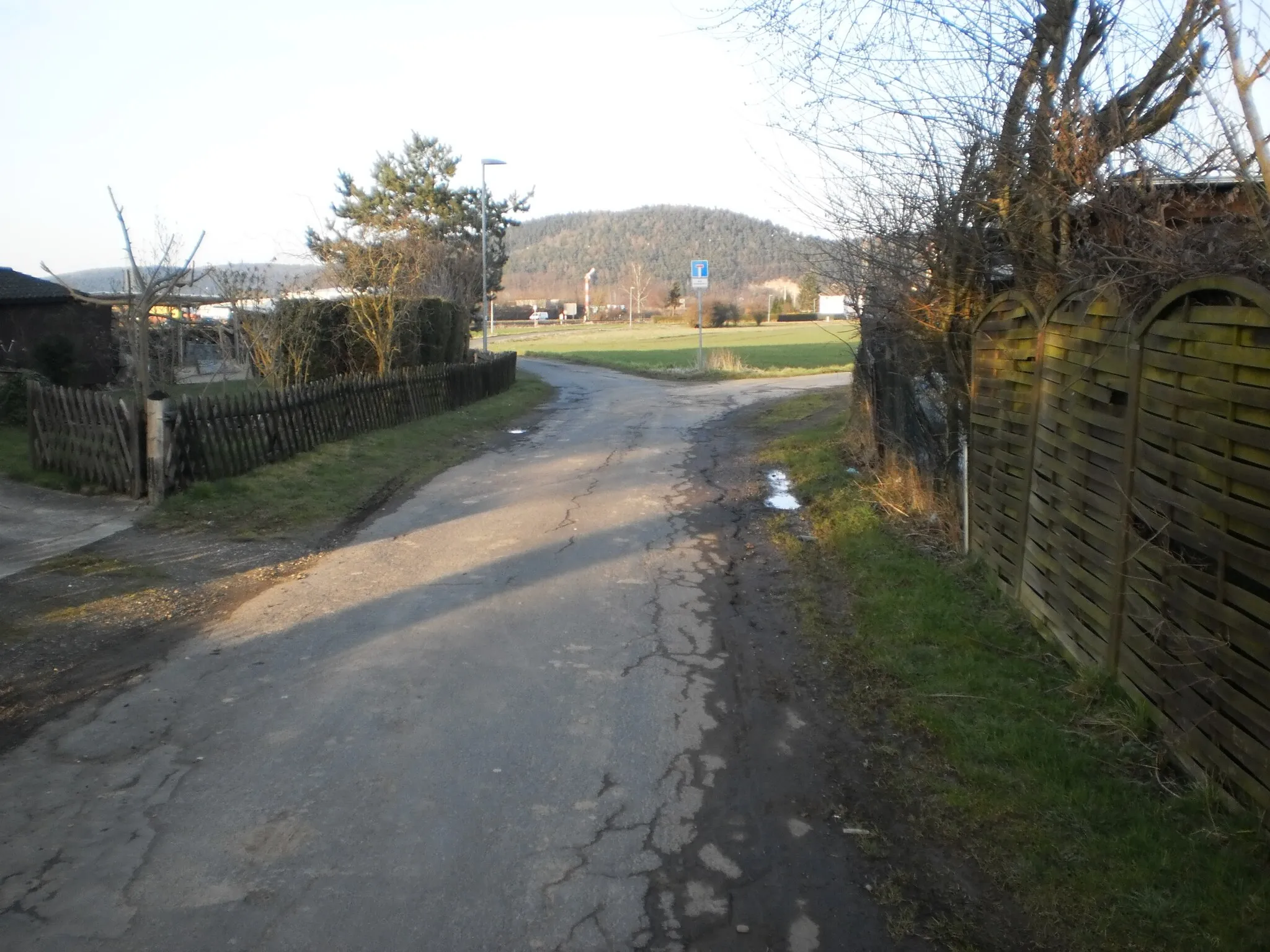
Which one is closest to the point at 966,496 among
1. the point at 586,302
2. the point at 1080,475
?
the point at 1080,475

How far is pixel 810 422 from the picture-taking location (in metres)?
19.9

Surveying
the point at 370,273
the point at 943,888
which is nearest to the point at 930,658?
the point at 943,888

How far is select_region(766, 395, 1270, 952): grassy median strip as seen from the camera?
3.66 metres

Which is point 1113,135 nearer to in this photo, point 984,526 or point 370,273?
point 984,526

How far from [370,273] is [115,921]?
18.7 m

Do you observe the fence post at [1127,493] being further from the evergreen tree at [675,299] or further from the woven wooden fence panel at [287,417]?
the evergreen tree at [675,299]

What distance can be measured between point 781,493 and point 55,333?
17.4 m

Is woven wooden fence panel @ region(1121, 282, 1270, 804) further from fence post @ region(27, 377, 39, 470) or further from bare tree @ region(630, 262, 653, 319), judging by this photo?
bare tree @ region(630, 262, 653, 319)

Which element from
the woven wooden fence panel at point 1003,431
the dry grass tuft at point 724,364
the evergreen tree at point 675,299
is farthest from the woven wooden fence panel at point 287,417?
the evergreen tree at point 675,299

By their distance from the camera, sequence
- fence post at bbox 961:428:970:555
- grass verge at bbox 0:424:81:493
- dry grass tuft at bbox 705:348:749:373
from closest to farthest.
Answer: fence post at bbox 961:428:970:555, grass verge at bbox 0:424:81:493, dry grass tuft at bbox 705:348:749:373

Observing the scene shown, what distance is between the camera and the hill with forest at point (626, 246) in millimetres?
151750

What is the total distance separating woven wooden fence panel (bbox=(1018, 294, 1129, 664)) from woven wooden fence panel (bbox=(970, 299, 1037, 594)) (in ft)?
0.97

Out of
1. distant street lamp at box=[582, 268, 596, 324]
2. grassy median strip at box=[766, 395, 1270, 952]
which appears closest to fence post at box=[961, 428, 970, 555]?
grassy median strip at box=[766, 395, 1270, 952]

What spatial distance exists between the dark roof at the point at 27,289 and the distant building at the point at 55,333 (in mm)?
16
